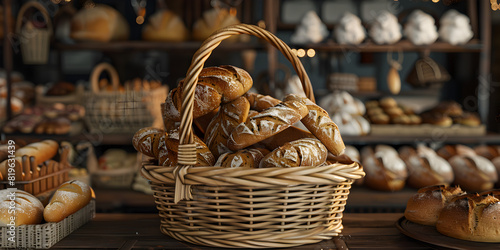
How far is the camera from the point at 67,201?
43.4 inches

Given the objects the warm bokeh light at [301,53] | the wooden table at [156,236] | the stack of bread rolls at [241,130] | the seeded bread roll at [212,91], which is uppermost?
the warm bokeh light at [301,53]

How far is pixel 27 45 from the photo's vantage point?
2799mm

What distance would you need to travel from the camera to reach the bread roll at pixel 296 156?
0.98 meters

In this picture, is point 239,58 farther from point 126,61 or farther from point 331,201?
point 331,201

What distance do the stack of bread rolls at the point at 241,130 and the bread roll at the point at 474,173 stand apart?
6.04 ft

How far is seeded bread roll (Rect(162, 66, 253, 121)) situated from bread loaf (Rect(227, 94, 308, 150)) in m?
0.12

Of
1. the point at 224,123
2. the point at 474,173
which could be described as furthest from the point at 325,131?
the point at 474,173

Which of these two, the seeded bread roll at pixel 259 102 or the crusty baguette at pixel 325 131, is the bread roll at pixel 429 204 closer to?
the crusty baguette at pixel 325 131

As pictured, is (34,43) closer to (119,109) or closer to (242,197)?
(119,109)

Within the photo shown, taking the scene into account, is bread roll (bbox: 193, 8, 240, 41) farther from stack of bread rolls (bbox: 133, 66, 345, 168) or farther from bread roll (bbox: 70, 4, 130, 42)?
stack of bread rolls (bbox: 133, 66, 345, 168)

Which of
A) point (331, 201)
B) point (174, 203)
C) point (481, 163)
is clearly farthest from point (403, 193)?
point (174, 203)

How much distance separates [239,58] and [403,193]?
4.73 ft

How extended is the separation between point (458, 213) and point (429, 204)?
98 millimetres

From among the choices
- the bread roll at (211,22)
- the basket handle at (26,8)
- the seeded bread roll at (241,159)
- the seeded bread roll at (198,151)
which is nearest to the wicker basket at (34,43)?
the basket handle at (26,8)
